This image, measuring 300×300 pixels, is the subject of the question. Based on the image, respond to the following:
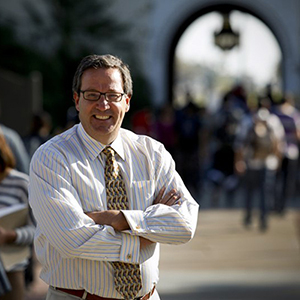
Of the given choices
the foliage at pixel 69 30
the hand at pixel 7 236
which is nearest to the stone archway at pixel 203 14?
the foliage at pixel 69 30

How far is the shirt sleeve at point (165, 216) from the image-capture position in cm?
312

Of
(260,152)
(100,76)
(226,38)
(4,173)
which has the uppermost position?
(100,76)

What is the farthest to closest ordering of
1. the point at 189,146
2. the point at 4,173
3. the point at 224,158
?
the point at 189,146
the point at 224,158
the point at 4,173

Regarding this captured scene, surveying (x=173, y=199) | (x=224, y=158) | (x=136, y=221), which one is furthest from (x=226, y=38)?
(x=136, y=221)

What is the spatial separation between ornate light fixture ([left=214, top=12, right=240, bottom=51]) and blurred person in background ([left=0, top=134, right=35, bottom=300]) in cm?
1627

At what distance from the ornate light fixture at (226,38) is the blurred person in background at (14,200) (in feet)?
53.4

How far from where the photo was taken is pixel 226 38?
20.4m

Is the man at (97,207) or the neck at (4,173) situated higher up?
the man at (97,207)

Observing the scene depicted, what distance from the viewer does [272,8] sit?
950 inches

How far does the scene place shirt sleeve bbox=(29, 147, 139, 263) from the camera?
304 cm

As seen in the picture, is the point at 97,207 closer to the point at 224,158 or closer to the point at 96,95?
the point at 96,95

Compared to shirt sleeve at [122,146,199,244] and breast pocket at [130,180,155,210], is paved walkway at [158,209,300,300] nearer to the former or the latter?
shirt sleeve at [122,146,199,244]

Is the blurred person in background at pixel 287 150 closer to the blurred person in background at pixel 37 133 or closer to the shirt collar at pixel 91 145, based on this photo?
the blurred person in background at pixel 37 133

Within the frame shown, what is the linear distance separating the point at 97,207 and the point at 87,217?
0.25ft
